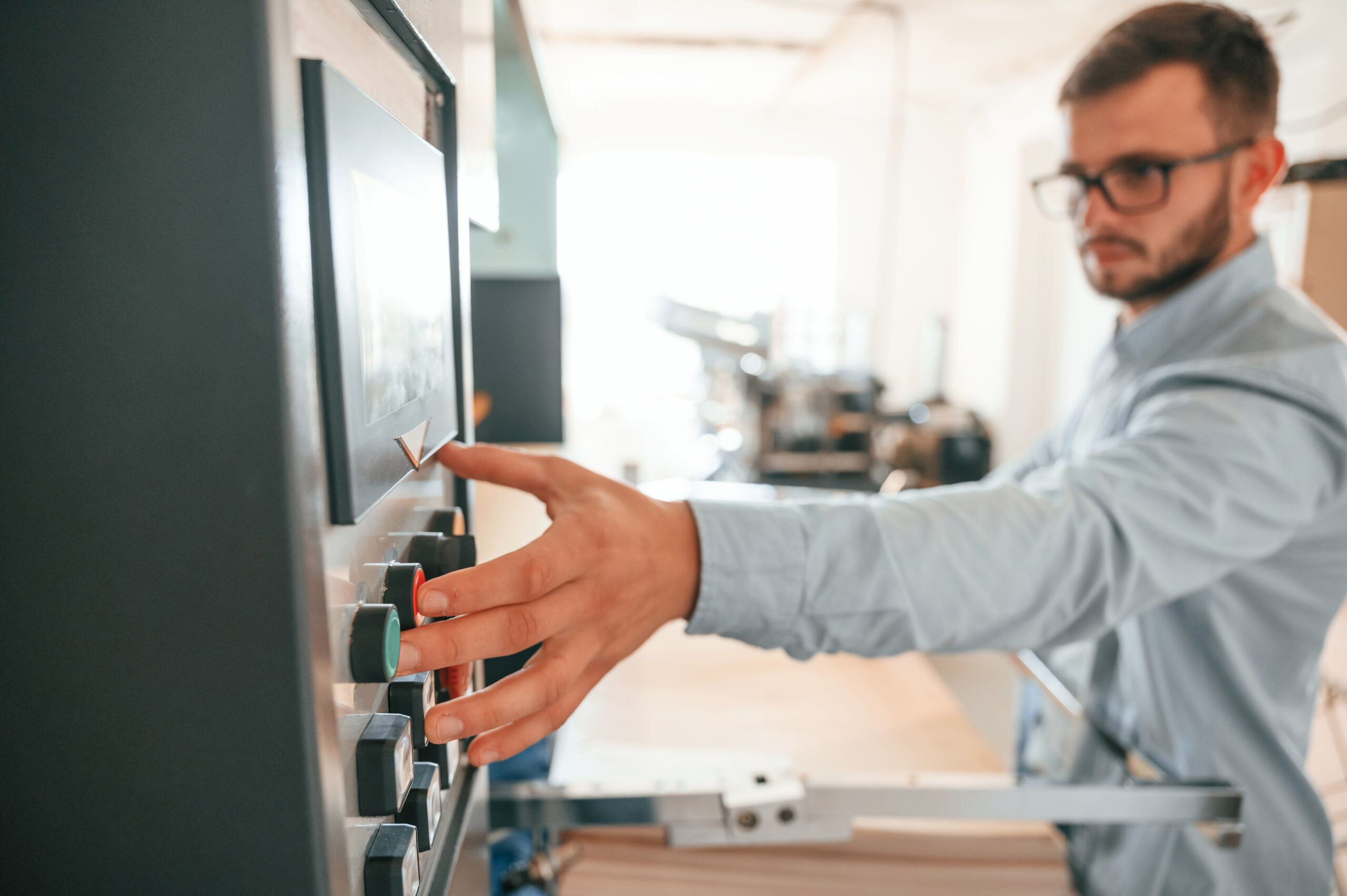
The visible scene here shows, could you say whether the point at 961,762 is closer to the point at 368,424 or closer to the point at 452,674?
the point at 452,674

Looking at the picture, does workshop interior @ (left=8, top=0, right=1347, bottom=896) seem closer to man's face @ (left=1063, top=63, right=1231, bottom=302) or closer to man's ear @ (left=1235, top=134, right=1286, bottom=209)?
man's face @ (left=1063, top=63, right=1231, bottom=302)

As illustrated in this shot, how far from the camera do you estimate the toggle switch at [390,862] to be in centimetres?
29

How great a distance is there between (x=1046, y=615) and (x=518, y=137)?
879mm

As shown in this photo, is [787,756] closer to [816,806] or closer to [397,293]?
[816,806]

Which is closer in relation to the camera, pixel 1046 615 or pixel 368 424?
pixel 368 424

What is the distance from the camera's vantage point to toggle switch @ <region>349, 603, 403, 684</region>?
0.26 m

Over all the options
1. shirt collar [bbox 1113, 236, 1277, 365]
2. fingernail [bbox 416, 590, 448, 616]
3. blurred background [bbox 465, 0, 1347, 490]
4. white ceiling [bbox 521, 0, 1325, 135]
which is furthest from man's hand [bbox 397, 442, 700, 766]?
white ceiling [bbox 521, 0, 1325, 135]

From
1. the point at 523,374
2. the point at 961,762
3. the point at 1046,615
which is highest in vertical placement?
the point at 523,374

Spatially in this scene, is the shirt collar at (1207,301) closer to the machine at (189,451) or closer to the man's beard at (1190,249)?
the man's beard at (1190,249)

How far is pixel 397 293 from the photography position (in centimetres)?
30

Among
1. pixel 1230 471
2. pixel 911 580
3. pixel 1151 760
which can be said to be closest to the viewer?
pixel 911 580

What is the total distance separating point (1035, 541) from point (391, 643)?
502 millimetres

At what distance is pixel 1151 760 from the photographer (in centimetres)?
92

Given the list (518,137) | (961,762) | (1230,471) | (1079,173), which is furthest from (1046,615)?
(518,137)
